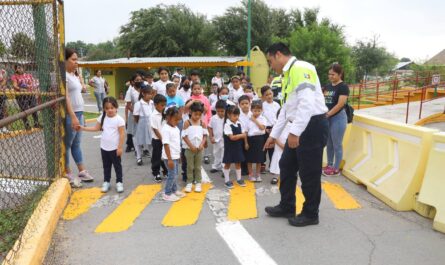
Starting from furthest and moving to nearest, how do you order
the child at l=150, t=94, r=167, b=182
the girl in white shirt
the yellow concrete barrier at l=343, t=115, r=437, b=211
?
the girl in white shirt < the child at l=150, t=94, r=167, b=182 < the yellow concrete barrier at l=343, t=115, r=437, b=211

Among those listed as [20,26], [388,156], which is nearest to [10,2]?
[20,26]

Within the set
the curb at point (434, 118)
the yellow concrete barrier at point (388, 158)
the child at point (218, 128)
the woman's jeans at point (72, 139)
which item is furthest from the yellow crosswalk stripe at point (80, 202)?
the curb at point (434, 118)

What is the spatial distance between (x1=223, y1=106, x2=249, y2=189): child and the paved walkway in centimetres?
47

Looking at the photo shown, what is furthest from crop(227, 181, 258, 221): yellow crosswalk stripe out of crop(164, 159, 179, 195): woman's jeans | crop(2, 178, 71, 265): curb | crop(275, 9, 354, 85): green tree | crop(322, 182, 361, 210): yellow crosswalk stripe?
crop(275, 9, 354, 85): green tree

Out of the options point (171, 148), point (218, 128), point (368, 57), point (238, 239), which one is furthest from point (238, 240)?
point (368, 57)

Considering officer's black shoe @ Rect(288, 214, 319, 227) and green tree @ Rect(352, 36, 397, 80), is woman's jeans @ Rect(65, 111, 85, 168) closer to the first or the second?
officer's black shoe @ Rect(288, 214, 319, 227)

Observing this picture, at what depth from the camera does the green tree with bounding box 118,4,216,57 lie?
33062mm

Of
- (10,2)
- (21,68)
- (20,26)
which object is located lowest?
(21,68)

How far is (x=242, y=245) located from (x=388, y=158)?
256cm

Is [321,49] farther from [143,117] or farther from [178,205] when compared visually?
[178,205]

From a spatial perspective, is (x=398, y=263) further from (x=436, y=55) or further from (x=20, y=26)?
(x=436, y=55)

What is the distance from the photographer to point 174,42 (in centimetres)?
3281

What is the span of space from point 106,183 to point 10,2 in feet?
8.51

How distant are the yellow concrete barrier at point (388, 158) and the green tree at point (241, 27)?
30389 mm
